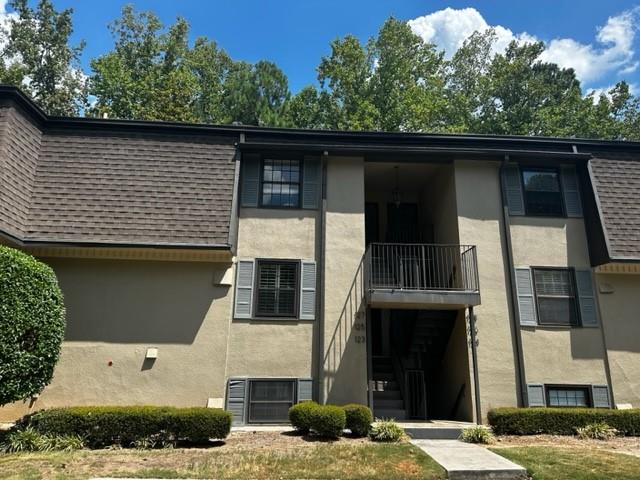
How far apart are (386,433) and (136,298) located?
6181 millimetres

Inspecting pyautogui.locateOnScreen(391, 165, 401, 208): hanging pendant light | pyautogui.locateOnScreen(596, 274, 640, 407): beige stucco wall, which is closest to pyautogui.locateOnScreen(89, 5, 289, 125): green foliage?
pyautogui.locateOnScreen(391, 165, 401, 208): hanging pendant light

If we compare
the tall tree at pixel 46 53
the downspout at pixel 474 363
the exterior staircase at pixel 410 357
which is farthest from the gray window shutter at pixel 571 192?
the tall tree at pixel 46 53

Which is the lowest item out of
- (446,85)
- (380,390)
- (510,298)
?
(380,390)

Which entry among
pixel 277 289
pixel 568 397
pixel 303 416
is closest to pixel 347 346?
pixel 277 289

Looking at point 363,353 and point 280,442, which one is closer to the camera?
point 280,442

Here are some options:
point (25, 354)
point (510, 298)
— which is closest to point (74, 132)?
point (25, 354)

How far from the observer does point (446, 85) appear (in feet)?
100

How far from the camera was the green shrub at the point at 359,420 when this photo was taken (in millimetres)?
8586

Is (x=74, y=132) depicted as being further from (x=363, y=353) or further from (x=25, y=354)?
(x=363, y=353)

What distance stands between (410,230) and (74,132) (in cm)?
952

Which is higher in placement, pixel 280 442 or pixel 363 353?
pixel 363 353

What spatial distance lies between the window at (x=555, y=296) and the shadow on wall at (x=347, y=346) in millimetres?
4301

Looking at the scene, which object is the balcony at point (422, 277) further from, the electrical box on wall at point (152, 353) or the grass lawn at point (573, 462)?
the electrical box on wall at point (152, 353)

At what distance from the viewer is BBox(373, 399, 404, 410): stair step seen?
10984 millimetres
